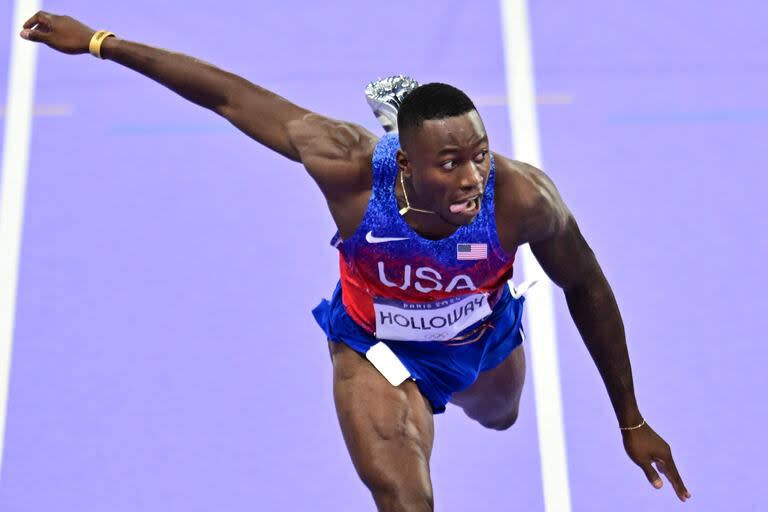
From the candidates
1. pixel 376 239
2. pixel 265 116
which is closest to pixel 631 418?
pixel 376 239

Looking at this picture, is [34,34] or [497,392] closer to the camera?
[34,34]

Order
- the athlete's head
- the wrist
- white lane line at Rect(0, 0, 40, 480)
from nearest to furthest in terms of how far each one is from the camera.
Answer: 1. the athlete's head
2. the wrist
3. white lane line at Rect(0, 0, 40, 480)

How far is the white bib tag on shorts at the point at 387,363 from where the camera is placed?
474cm

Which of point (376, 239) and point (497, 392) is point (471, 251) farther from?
point (497, 392)

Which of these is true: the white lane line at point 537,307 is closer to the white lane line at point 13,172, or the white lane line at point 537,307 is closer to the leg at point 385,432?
the leg at point 385,432

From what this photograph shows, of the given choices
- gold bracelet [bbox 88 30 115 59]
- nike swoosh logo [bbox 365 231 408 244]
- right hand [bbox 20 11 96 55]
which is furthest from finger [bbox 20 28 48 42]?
nike swoosh logo [bbox 365 231 408 244]

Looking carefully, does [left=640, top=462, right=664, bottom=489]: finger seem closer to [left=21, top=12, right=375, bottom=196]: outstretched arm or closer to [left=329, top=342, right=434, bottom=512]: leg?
[left=329, top=342, right=434, bottom=512]: leg

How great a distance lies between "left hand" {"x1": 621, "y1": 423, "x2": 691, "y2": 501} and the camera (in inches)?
183

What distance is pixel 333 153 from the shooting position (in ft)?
15.0

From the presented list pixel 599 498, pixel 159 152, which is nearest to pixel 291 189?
pixel 159 152

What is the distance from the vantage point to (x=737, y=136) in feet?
25.9

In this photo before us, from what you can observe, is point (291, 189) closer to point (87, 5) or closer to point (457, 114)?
point (87, 5)

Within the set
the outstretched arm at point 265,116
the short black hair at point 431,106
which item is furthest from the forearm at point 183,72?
the short black hair at point 431,106

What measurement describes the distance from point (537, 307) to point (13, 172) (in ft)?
9.24
